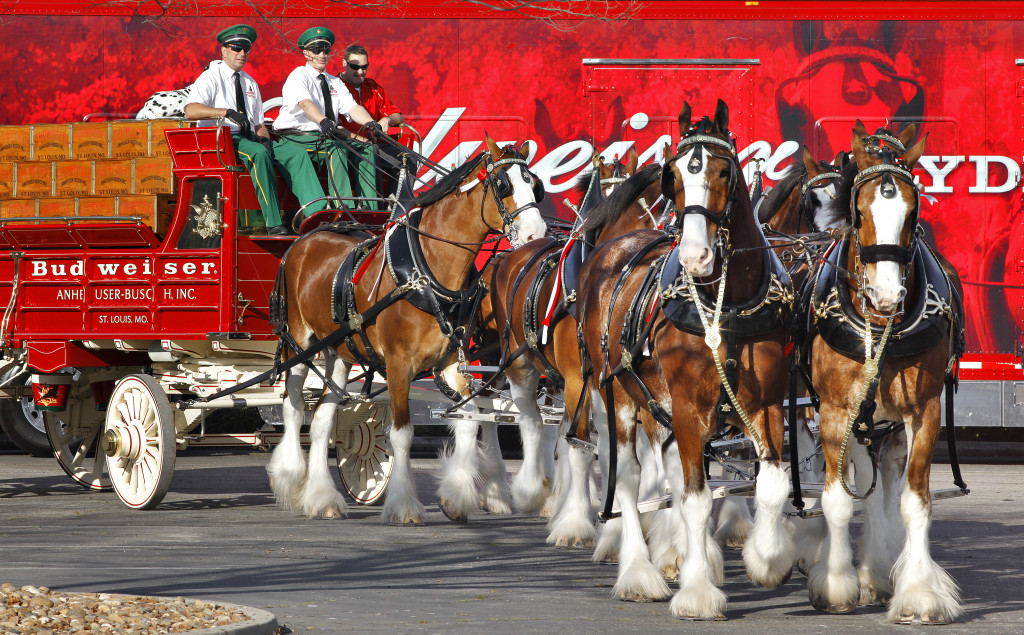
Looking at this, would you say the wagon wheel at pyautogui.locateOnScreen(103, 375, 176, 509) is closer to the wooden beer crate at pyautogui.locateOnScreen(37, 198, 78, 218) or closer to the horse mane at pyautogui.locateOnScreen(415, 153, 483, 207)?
the wooden beer crate at pyautogui.locateOnScreen(37, 198, 78, 218)

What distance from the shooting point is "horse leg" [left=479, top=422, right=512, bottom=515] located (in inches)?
410

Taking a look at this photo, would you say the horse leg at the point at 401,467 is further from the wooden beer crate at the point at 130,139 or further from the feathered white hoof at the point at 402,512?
the wooden beer crate at the point at 130,139

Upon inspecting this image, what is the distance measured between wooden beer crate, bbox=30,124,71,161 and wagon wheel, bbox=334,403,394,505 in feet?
10.2

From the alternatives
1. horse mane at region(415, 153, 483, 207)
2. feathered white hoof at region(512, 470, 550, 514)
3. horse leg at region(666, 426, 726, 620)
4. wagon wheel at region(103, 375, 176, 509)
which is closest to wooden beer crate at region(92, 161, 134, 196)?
wagon wheel at region(103, 375, 176, 509)

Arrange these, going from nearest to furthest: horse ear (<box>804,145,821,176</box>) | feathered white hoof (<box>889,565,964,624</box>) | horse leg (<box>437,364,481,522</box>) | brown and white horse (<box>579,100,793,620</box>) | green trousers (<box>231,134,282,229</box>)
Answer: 1. feathered white hoof (<box>889,565,964,624</box>)
2. brown and white horse (<box>579,100,793,620</box>)
3. horse ear (<box>804,145,821,176</box>)
4. horse leg (<box>437,364,481,522</box>)
5. green trousers (<box>231,134,282,229</box>)

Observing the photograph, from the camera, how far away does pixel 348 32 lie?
13359 mm

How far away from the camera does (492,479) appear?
10.5 metres

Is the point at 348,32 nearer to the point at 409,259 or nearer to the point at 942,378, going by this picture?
the point at 409,259

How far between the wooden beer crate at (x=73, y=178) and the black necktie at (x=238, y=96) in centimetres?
128

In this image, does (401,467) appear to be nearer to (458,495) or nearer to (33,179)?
(458,495)

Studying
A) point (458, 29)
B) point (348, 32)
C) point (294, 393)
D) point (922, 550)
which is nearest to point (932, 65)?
point (458, 29)

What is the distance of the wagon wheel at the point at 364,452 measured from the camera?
11.0m

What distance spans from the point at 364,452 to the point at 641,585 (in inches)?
191

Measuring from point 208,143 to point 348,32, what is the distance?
3625 mm
